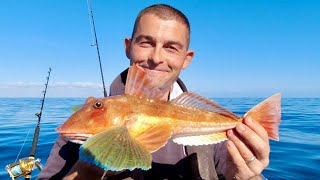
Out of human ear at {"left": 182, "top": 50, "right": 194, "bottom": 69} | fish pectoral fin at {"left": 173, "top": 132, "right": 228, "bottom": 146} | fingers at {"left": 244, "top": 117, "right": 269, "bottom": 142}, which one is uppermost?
human ear at {"left": 182, "top": 50, "right": 194, "bottom": 69}

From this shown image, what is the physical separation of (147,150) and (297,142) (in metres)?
10.4

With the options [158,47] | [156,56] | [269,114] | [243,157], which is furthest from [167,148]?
[269,114]

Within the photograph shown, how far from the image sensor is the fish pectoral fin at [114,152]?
2.31 m

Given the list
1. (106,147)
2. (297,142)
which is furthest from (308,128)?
(106,147)

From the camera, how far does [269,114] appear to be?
347cm

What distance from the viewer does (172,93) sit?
5.05 meters

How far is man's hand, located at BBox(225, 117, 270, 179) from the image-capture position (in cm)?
335

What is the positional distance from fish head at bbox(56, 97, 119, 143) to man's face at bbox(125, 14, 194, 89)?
5.69 ft

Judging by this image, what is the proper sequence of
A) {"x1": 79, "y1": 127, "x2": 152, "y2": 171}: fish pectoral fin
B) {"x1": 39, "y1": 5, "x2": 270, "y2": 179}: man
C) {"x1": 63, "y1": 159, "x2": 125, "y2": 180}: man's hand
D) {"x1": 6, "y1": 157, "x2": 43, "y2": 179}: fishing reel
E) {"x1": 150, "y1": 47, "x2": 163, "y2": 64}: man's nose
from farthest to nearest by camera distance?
1. {"x1": 6, "y1": 157, "x2": 43, "y2": 179}: fishing reel
2. {"x1": 150, "y1": 47, "x2": 163, "y2": 64}: man's nose
3. {"x1": 39, "y1": 5, "x2": 270, "y2": 179}: man
4. {"x1": 63, "y1": 159, "x2": 125, "y2": 180}: man's hand
5. {"x1": 79, "y1": 127, "x2": 152, "y2": 171}: fish pectoral fin

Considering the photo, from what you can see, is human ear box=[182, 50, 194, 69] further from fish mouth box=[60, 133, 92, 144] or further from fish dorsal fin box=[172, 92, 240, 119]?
fish mouth box=[60, 133, 92, 144]

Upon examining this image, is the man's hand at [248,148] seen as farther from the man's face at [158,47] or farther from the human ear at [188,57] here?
the human ear at [188,57]

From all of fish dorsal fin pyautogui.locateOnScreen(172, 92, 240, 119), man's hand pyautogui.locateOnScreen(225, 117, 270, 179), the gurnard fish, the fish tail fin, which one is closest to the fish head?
the gurnard fish

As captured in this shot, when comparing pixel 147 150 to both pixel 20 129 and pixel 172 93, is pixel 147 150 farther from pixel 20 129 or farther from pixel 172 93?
pixel 20 129

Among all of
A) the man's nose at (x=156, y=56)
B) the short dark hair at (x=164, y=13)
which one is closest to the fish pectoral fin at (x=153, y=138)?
the man's nose at (x=156, y=56)
